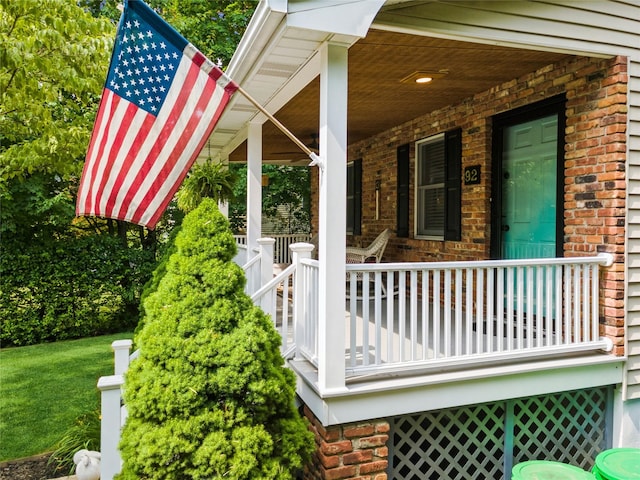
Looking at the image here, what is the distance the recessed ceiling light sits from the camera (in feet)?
14.9

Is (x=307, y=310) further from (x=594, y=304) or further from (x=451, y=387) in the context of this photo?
(x=594, y=304)

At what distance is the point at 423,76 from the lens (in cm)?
466

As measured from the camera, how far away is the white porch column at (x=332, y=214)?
3.32 m

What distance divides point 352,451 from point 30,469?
3168 millimetres

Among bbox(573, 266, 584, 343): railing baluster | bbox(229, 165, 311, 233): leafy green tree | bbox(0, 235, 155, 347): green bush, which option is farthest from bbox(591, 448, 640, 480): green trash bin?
bbox(229, 165, 311, 233): leafy green tree

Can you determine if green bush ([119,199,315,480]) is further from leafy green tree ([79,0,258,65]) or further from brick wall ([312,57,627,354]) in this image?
leafy green tree ([79,0,258,65])

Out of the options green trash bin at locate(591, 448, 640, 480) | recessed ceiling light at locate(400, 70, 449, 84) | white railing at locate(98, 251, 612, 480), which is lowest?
green trash bin at locate(591, 448, 640, 480)

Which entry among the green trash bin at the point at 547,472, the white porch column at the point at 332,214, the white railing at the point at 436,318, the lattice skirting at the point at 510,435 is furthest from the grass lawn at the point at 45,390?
the green trash bin at the point at 547,472

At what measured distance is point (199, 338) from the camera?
9.55ft

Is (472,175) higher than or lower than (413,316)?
higher

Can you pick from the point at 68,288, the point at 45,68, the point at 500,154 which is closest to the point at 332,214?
the point at 500,154

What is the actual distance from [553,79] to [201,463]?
176 inches

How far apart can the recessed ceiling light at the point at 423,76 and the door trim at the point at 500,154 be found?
105 centimetres

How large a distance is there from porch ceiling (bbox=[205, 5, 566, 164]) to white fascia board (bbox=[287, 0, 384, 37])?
133 millimetres
